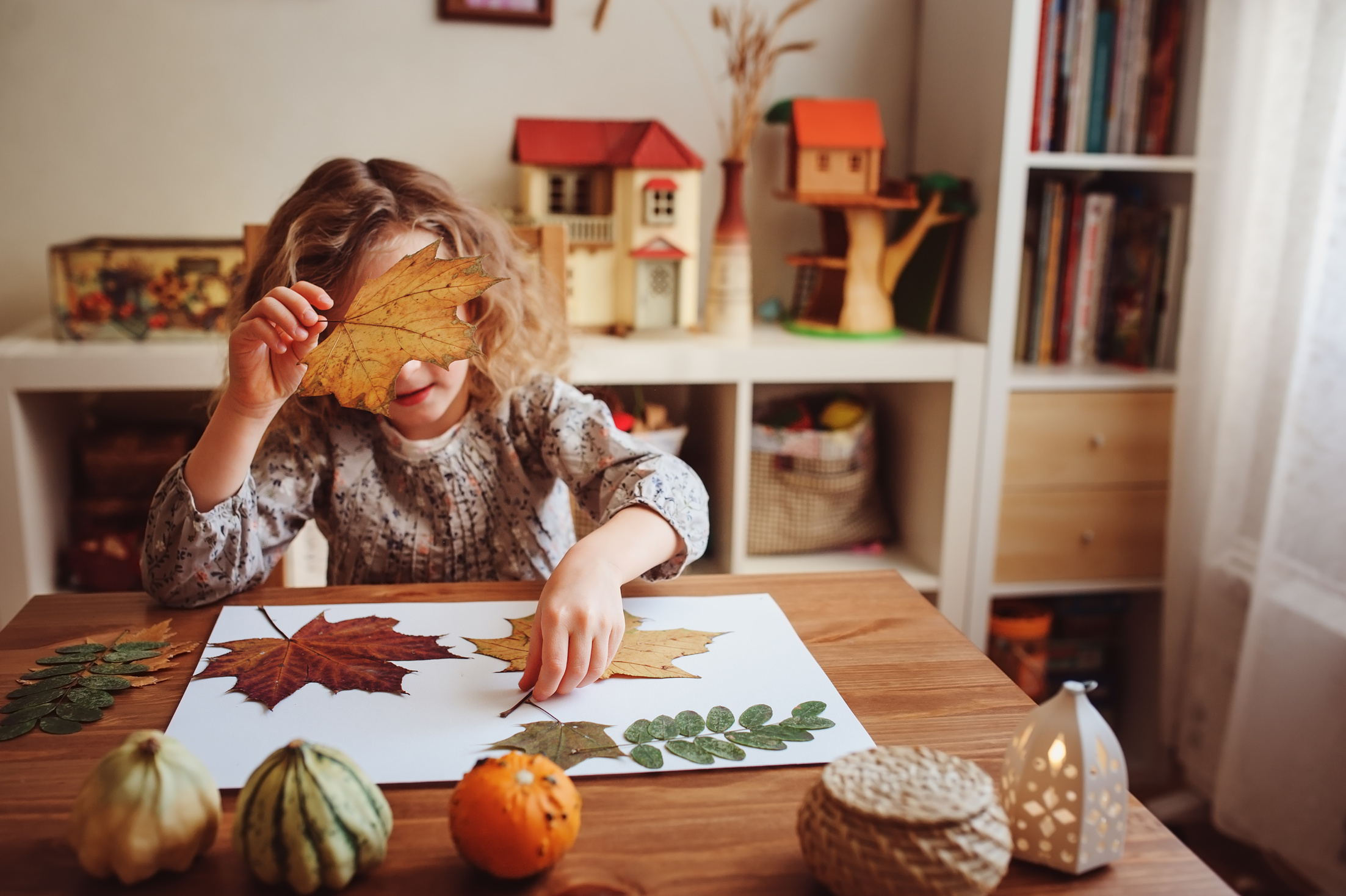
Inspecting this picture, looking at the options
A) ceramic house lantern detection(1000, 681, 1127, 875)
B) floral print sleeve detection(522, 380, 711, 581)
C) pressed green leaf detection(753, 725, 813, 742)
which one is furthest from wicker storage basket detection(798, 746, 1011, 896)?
floral print sleeve detection(522, 380, 711, 581)

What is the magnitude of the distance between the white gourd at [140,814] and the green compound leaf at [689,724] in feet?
0.87

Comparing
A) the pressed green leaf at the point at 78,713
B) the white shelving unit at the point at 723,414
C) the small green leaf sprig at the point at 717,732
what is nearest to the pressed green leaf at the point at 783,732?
the small green leaf sprig at the point at 717,732

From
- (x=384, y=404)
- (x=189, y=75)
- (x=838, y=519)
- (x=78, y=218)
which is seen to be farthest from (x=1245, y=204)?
(x=78, y=218)

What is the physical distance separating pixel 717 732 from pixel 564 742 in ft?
0.30

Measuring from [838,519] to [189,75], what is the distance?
133cm

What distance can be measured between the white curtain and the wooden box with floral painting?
4.82ft

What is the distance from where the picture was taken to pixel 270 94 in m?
1.78

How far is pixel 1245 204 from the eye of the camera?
1.57 metres

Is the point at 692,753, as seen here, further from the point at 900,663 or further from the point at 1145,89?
the point at 1145,89

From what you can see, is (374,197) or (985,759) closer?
(985,759)

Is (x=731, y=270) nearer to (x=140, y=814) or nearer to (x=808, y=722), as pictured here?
(x=808, y=722)

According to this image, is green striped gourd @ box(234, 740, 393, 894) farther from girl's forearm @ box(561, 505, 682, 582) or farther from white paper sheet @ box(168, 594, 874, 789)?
girl's forearm @ box(561, 505, 682, 582)

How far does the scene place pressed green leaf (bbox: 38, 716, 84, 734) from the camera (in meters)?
0.63

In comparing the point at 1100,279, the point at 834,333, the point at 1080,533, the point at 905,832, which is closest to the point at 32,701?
the point at 905,832
